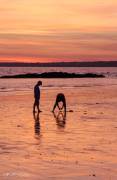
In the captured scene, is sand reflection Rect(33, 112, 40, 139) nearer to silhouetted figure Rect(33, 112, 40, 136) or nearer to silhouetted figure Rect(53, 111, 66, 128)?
silhouetted figure Rect(33, 112, 40, 136)

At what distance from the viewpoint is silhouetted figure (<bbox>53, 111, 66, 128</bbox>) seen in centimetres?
2007

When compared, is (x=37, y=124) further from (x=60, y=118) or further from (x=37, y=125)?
(x=60, y=118)

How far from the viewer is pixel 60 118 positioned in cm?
2277

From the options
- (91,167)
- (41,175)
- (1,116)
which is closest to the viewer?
(41,175)

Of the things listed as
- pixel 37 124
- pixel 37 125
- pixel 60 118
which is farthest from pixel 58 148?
pixel 60 118

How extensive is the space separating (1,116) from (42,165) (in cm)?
1209

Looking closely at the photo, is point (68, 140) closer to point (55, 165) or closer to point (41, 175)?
point (55, 165)

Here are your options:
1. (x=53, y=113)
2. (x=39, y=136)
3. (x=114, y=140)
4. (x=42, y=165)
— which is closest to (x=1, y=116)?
(x=53, y=113)

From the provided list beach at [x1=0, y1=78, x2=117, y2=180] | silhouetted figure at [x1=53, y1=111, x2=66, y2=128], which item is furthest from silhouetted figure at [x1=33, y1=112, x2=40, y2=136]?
silhouetted figure at [x1=53, y1=111, x2=66, y2=128]

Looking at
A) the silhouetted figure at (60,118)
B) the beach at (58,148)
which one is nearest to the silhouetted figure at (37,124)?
the beach at (58,148)

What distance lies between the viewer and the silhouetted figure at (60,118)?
2007 cm

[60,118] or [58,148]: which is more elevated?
[58,148]

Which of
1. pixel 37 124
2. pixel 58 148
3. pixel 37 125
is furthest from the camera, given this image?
pixel 37 124

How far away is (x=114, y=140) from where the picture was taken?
15141 mm
